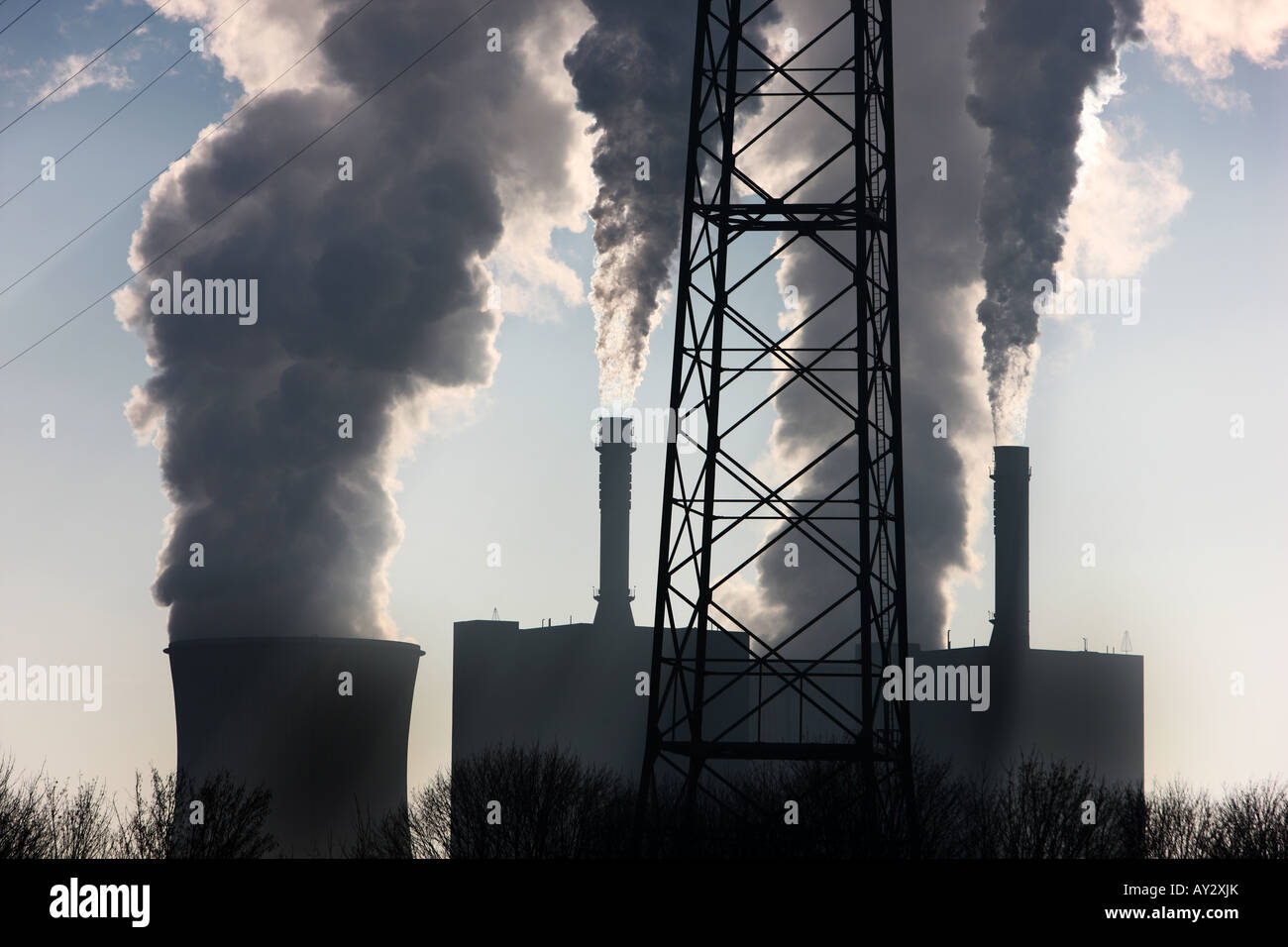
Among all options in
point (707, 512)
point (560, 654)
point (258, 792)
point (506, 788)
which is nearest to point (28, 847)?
point (258, 792)

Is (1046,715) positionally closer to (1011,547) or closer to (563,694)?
(1011,547)

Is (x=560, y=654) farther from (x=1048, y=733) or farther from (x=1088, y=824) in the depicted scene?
(x=1088, y=824)

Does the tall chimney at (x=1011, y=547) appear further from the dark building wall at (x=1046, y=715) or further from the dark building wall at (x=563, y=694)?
the dark building wall at (x=563, y=694)

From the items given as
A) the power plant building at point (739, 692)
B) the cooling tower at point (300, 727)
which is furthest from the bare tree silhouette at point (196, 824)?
the power plant building at point (739, 692)

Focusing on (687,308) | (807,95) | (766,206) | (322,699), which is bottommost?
(322,699)

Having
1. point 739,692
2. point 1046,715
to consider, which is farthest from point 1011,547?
point 739,692

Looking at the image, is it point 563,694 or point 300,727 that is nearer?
point 300,727

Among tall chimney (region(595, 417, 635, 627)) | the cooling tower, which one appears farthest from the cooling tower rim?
tall chimney (region(595, 417, 635, 627))
